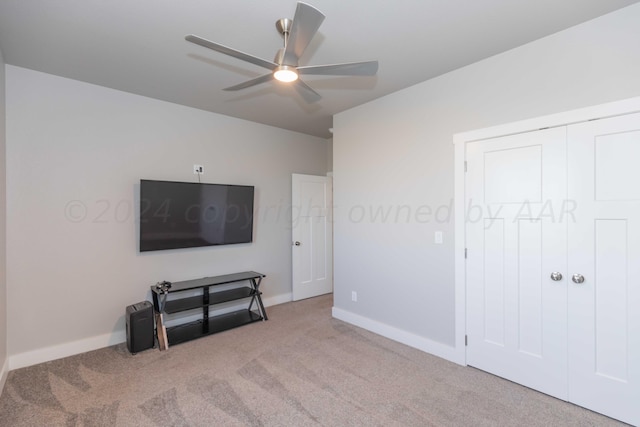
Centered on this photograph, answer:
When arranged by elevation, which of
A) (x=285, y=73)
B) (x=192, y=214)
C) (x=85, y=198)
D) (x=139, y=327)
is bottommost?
(x=139, y=327)

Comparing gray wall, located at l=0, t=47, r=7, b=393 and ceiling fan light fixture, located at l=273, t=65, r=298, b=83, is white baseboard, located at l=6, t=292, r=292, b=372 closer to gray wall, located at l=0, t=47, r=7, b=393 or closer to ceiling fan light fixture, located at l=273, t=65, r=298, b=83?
gray wall, located at l=0, t=47, r=7, b=393

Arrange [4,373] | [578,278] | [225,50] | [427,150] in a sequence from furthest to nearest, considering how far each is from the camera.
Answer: [427,150] → [4,373] → [578,278] → [225,50]

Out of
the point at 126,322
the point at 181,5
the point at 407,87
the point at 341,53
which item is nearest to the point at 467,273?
the point at 407,87

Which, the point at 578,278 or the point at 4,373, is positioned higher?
the point at 578,278

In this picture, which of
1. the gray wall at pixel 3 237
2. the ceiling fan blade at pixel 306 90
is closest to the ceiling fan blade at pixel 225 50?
the ceiling fan blade at pixel 306 90

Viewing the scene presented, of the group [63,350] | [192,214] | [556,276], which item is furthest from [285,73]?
[63,350]

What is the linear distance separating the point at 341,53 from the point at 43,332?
3729 mm

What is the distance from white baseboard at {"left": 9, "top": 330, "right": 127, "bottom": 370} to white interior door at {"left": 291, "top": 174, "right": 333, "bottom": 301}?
2.38 meters

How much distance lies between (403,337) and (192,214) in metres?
2.78

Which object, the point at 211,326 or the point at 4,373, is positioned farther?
the point at 211,326

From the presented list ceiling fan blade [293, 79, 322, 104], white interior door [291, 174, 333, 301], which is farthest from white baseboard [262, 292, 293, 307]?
ceiling fan blade [293, 79, 322, 104]

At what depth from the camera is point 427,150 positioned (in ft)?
10.1

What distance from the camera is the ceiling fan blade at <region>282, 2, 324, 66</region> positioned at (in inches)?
57.9

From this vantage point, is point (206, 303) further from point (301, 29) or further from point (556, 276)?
point (556, 276)
